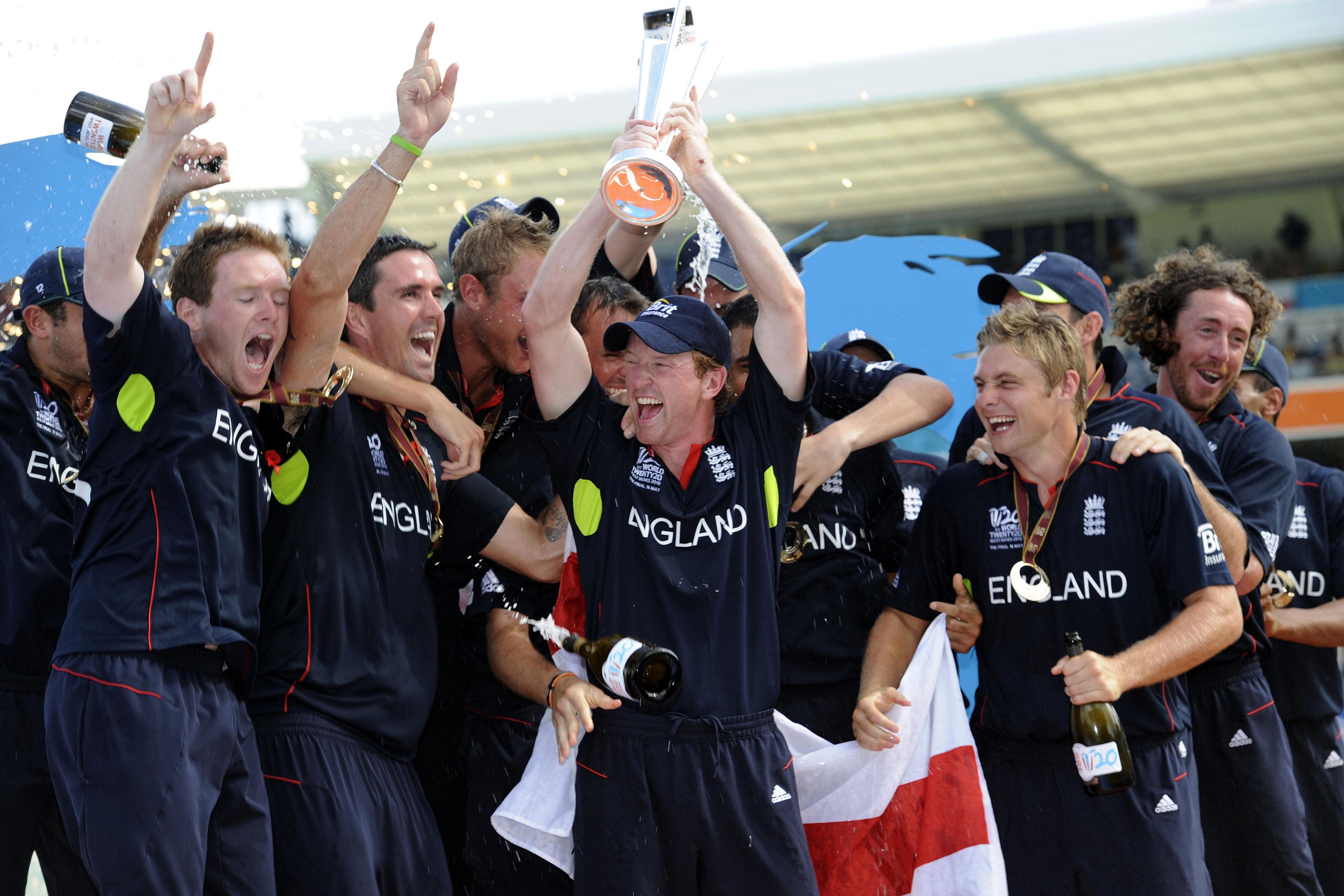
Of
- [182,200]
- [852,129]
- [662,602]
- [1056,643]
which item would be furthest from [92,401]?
[852,129]

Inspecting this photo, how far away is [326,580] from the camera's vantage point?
3.71 m

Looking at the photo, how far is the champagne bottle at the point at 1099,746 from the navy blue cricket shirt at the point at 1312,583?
2028 millimetres

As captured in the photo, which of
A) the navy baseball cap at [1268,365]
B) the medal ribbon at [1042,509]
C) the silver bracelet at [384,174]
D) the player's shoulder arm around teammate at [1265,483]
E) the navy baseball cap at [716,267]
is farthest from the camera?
the navy baseball cap at [1268,365]

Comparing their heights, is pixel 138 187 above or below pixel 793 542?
above

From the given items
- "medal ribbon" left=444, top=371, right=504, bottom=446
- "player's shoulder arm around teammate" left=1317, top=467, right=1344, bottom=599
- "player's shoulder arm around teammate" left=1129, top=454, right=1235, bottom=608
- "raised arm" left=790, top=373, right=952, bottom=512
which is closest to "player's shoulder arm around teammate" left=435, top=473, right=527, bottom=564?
"medal ribbon" left=444, top=371, right=504, bottom=446

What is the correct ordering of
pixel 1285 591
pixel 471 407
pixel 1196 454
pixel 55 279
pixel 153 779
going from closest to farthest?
pixel 153 779 < pixel 55 279 < pixel 1196 454 < pixel 471 407 < pixel 1285 591

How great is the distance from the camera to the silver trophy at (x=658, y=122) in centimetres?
326

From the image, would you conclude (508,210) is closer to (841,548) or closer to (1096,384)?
(841,548)

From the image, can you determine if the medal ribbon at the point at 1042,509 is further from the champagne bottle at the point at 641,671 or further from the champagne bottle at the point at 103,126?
the champagne bottle at the point at 103,126

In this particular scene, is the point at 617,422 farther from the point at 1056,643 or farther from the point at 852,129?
the point at 852,129

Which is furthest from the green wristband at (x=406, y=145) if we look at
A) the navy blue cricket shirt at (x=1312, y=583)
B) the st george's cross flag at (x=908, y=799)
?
the navy blue cricket shirt at (x=1312, y=583)

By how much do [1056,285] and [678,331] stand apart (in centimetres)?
198

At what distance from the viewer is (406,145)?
3.62 metres

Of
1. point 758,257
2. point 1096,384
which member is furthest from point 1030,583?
point 758,257
